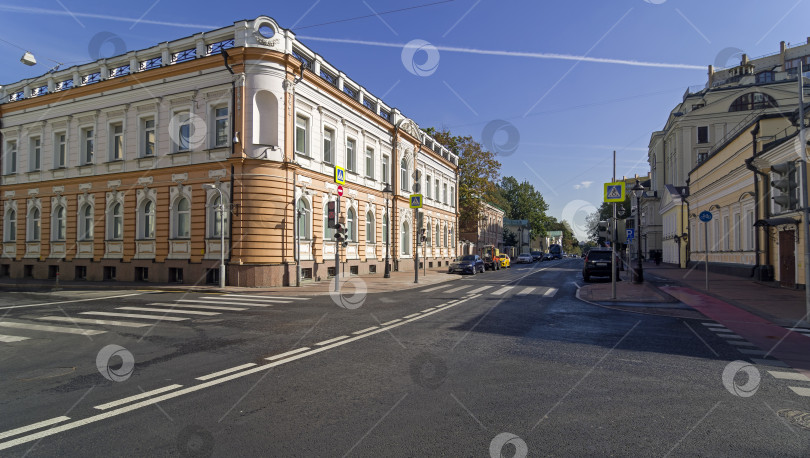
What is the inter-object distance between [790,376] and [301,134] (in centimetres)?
2235

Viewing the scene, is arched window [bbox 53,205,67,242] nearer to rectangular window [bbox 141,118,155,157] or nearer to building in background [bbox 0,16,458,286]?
building in background [bbox 0,16,458,286]

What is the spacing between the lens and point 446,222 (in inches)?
1865

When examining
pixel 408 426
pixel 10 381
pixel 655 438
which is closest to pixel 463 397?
pixel 408 426

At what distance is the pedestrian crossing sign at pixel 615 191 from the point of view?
15.5 meters

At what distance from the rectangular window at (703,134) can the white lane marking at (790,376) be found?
58461 millimetres

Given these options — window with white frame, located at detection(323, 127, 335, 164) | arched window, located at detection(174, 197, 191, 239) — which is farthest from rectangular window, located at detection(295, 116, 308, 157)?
arched window, located at detection(174, 197, 191, 239)

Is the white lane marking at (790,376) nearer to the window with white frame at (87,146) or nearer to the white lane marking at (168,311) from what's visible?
the white lane marking at (168,311)

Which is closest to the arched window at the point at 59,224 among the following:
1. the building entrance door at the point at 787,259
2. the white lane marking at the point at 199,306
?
the white lane marking at the point at 199,306

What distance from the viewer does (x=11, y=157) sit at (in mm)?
29969

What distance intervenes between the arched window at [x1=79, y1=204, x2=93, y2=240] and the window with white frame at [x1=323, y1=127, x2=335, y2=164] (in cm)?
1406

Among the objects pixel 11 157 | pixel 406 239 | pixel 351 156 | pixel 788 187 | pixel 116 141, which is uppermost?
pixel 116 141

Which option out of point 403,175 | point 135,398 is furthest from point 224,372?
point 403,175

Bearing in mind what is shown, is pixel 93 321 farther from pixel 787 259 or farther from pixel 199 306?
pixel 787 259

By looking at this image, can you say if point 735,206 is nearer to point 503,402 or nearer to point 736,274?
point 736,274
